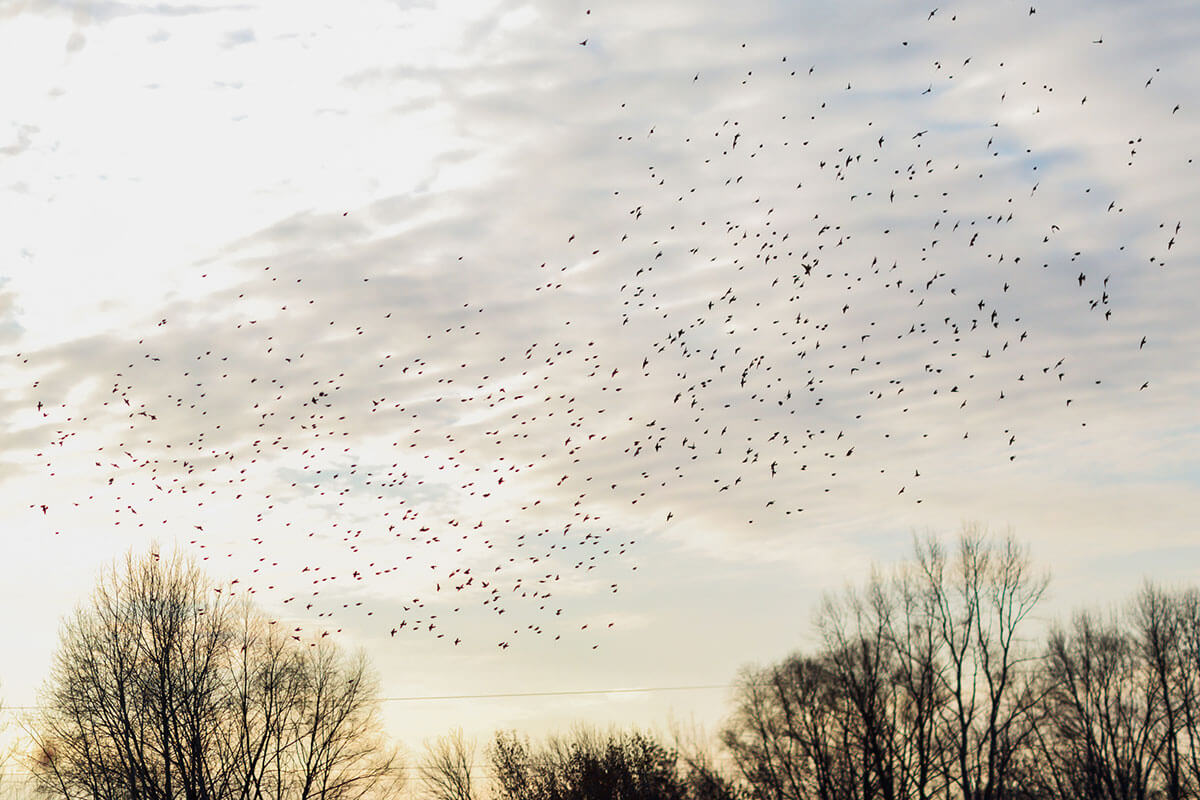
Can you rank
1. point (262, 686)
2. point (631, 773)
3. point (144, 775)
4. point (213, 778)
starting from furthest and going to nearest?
1. point (631, 773)
2. point (262, 686)
3. point (213, 778)
4. point (144, 775)

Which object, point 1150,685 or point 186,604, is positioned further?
point 1150,685

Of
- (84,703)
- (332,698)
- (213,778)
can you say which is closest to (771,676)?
(332,698)

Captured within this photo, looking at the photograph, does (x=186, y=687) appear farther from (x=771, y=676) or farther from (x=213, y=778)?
(x=771, y=676)

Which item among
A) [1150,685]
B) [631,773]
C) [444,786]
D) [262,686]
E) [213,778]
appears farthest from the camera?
[444,786]

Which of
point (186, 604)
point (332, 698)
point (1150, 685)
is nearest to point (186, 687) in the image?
point (186, 604)

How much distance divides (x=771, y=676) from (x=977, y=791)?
15824mm

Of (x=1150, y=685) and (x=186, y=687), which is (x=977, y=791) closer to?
(x=1150, y=685)

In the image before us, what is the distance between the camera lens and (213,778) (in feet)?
178

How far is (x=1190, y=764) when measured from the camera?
65.5 meters

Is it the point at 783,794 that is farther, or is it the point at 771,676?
the point at 771,676

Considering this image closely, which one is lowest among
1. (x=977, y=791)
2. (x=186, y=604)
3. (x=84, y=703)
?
(x=977, y=791)

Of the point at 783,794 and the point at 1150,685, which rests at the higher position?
the point at 1150,685

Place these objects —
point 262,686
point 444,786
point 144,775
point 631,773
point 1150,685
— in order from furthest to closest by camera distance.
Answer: point 444,786 < point 1150,685 < point 631,773 < point 262,686 < point 144,775

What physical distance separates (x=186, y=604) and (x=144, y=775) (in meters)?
7.97
